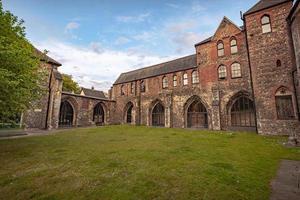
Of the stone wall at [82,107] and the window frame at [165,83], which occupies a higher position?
the window frame at [165,83]

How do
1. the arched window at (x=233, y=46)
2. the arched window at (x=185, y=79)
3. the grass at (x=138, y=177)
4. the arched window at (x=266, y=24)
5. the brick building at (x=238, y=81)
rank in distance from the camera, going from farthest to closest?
the arched window at (x=185, y=79)
the arched window at (x=233, y=46)
the arched window at (x=266, y=24)
the brick building at (x=238, y=81)
the grass at (x=138, y=177)

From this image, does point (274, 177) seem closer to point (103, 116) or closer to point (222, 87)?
point (222, 87)

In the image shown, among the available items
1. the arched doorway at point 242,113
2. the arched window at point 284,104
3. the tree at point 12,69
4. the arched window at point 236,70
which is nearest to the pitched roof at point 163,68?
the arched window at point 236,70

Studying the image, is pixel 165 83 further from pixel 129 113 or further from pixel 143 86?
pixel 129 113

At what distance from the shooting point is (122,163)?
5.63 metres

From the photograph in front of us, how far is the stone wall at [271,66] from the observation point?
12.8m

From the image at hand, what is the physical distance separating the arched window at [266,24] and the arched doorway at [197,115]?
9.81 meters

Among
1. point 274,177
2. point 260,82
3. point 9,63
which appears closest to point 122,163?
point 274,177

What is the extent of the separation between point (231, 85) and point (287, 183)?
14.3 meters

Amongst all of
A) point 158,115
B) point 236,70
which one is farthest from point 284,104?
point 158,115

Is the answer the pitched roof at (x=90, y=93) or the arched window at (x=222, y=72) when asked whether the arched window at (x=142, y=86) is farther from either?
the pitched roof at (x=90, y=93)

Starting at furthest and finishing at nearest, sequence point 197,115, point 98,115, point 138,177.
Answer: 1. point 98,115
2. point 197,115
3. point 138,177

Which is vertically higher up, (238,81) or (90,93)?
(90,93)

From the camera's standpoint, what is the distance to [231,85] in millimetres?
16719
